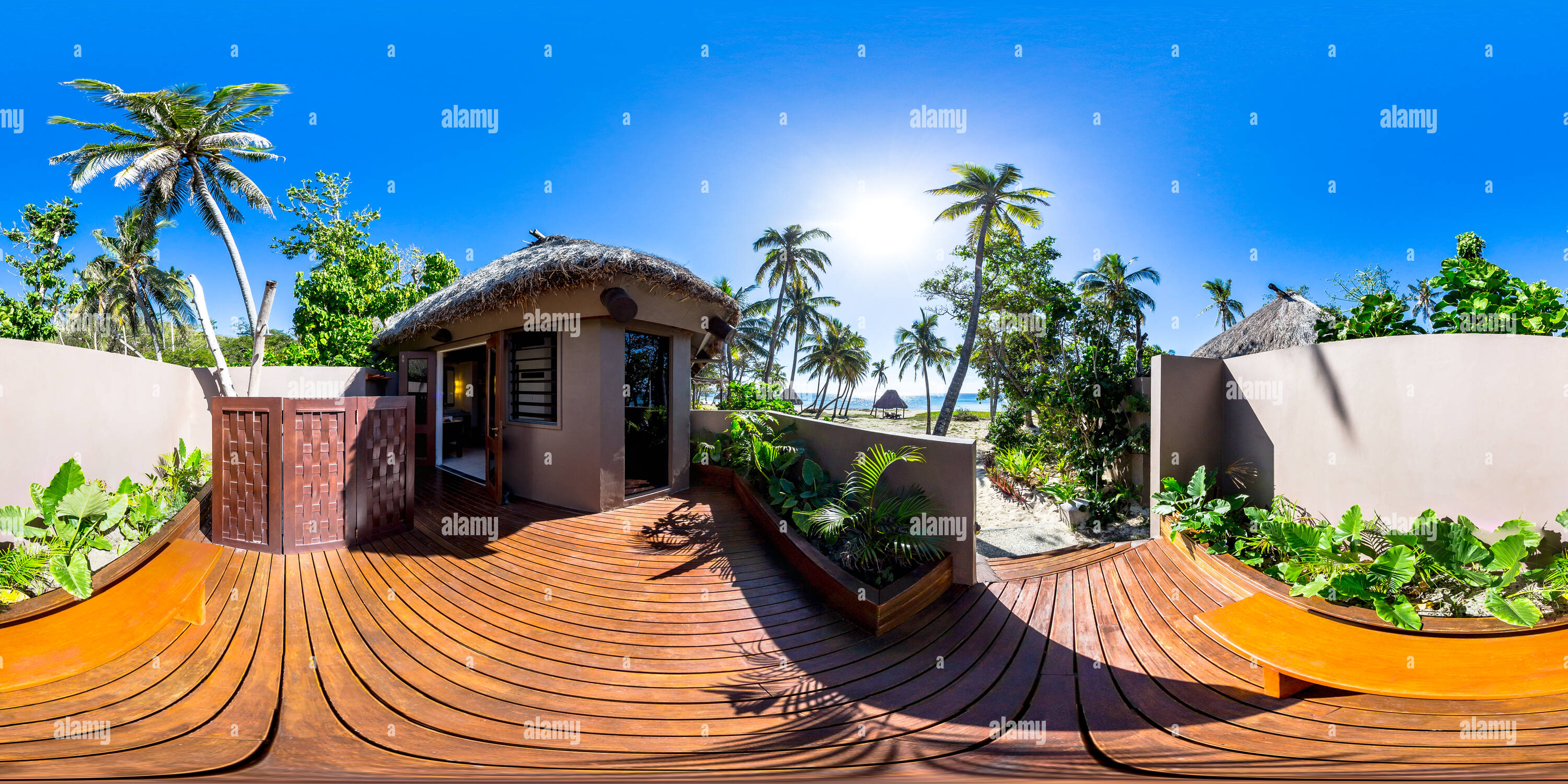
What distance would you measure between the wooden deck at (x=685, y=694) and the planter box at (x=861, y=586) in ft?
0.40

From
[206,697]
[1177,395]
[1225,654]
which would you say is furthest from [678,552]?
[1177,395]

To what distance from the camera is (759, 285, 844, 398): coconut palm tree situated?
2398 cm

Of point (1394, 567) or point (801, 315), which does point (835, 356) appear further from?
point (1394, 567)

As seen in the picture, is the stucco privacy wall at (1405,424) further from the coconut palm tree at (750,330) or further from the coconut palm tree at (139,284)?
the coconut palm tree at (139,284)

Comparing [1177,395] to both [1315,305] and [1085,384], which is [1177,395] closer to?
[1085,384]

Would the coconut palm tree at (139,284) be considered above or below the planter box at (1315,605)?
above

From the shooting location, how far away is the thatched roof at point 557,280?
17.6 ft

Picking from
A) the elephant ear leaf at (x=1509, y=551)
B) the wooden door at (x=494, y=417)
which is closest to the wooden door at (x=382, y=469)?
the wooden door at (x=494, y=417)

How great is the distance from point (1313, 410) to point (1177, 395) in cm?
114

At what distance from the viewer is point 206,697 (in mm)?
2502

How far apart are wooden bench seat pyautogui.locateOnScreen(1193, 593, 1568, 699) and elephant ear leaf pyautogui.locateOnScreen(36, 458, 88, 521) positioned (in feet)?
28.8

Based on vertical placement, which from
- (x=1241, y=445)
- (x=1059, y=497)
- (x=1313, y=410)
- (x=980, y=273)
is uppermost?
(x=980, y=273)

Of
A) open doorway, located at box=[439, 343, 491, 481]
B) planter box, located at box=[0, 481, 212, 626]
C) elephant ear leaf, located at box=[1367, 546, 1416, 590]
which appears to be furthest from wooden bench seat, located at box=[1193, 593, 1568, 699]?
open doorway, located at box=[439, 343, 491, 481]

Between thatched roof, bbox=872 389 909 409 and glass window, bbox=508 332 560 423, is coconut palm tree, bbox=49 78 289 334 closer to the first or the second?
glass window, bbox=508 332 560 423
